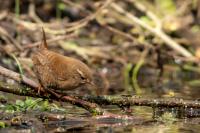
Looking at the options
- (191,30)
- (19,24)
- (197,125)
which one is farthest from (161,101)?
(191,30)

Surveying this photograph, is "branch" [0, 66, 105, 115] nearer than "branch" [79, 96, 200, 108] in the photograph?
Yes

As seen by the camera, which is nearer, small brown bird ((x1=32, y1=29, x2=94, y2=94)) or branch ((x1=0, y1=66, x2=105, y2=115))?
branch ((x1=0, y1=66, x2=105, y2=115))

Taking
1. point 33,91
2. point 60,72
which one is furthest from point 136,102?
point 33,91

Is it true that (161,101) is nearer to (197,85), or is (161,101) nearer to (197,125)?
(197,125)

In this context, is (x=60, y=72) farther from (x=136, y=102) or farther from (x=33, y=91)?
(x=136, y=102)

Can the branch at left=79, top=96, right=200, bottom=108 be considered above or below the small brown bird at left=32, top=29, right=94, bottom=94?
below

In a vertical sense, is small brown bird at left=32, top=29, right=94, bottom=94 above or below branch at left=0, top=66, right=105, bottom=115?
above

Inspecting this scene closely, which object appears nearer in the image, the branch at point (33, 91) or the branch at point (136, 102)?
the branch at point (33, 91)

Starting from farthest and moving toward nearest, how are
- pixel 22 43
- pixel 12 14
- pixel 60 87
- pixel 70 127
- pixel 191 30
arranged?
pixel 191 30 < pixel 12 14 < pixel 22 43 < pixel 60 87 < pixel 70 127
